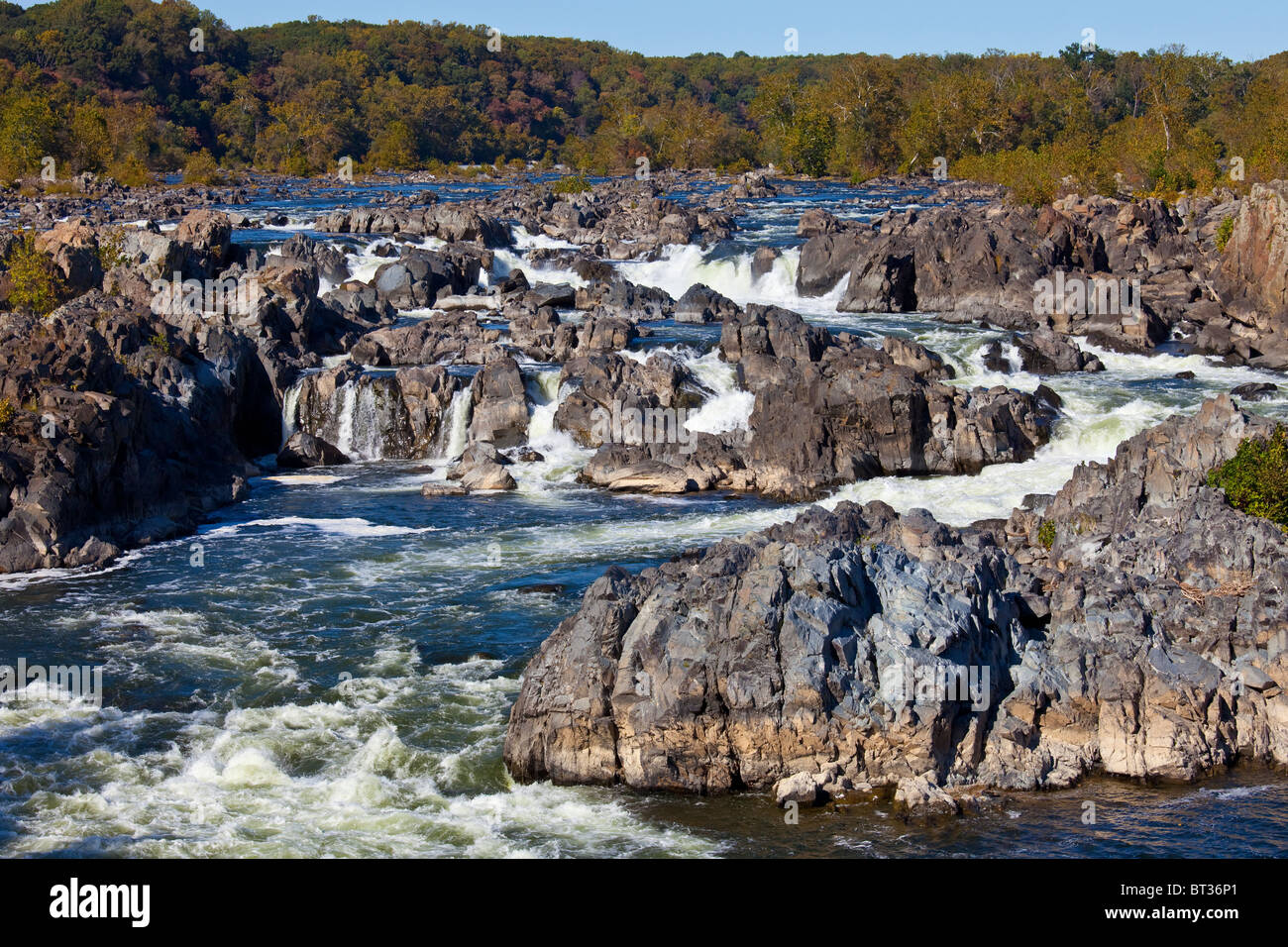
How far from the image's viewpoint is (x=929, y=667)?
58.6 ft

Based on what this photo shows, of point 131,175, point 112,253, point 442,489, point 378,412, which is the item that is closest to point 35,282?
point 112,253

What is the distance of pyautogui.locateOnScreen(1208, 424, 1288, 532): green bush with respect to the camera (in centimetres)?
2312

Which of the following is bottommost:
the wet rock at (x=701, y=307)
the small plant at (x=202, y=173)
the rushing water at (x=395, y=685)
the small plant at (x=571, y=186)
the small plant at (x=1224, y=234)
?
the rushing water at (x=395, y=685)

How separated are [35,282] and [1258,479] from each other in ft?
123

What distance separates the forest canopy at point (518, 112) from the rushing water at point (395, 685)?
147ft

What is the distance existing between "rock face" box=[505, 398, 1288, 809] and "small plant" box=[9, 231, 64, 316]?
30195 millimetres

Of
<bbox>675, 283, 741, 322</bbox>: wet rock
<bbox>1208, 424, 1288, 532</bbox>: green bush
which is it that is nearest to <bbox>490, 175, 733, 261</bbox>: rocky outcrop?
<bbox>675, 283, 741, 322</bbox>: wet rock

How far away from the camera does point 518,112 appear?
18288 centimetres

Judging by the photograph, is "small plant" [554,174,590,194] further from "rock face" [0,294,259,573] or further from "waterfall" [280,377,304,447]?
"rock face" [0,294,259,573]

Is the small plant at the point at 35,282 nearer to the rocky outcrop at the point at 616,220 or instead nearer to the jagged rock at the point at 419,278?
the jagged rock at the point at 419,278

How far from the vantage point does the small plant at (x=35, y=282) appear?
41969 millimetres

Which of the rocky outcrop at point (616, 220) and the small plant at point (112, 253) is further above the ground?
the rocky outcrop at point (616, 220)

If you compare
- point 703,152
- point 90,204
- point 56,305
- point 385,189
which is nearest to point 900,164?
point 703,152

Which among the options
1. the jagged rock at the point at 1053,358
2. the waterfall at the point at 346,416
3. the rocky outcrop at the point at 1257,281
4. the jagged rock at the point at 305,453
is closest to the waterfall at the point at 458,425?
the waterfall at the point at 346,416
